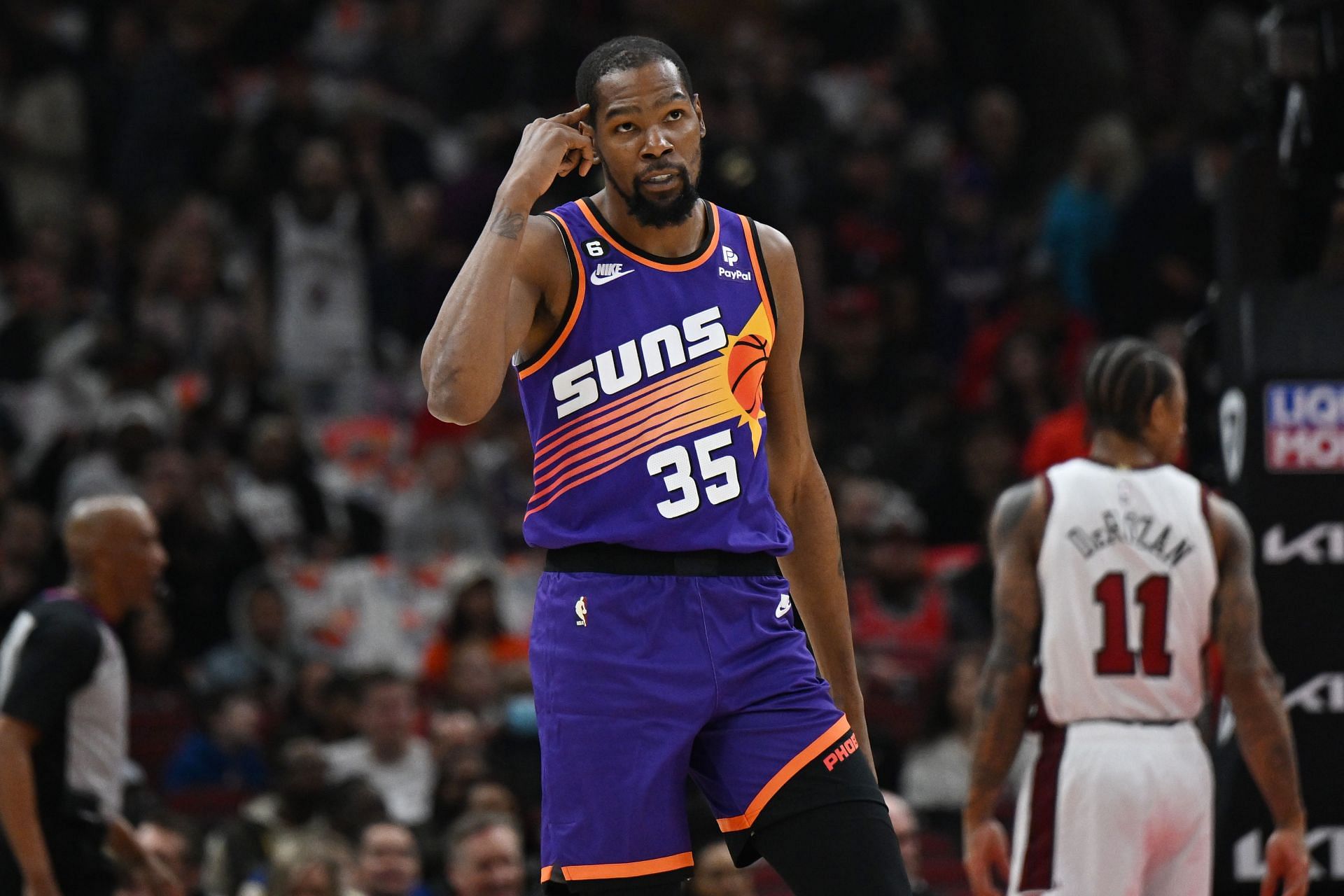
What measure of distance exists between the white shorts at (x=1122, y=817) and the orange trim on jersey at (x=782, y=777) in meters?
1.84

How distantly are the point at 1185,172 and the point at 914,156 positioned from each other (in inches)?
108

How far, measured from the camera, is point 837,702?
14.9 feet

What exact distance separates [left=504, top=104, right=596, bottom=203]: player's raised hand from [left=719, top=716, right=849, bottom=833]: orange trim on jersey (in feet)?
4.25

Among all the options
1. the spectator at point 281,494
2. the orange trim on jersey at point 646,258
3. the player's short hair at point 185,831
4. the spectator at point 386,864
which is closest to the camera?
the orange trim on jersey at point 646,258

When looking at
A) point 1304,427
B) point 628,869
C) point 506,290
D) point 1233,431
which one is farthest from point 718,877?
point 506,290

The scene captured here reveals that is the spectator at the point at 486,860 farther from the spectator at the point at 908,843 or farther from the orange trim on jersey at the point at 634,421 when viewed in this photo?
the orange trim on jersey at the point at 634,421

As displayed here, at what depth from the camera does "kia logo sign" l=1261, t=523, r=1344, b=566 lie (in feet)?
22.3

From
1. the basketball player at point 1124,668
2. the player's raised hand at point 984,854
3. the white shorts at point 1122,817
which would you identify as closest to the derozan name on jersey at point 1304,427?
the basketball player at point 1124,668

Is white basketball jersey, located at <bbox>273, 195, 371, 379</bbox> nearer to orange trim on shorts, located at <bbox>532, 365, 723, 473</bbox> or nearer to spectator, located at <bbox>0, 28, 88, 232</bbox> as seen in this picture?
spectator, located at <bbox>0, 28, 88, 232</bbox>

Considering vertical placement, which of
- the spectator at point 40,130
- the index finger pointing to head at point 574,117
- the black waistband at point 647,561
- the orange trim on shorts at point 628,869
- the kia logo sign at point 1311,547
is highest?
the spectator at point 40,130

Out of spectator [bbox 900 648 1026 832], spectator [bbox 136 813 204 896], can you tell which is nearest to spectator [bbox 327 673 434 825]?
spectator [bbox 136 813 204 896]

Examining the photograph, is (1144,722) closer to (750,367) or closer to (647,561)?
(750,367)

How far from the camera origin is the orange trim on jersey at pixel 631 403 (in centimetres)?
420

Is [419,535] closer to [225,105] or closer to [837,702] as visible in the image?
[225,105]
